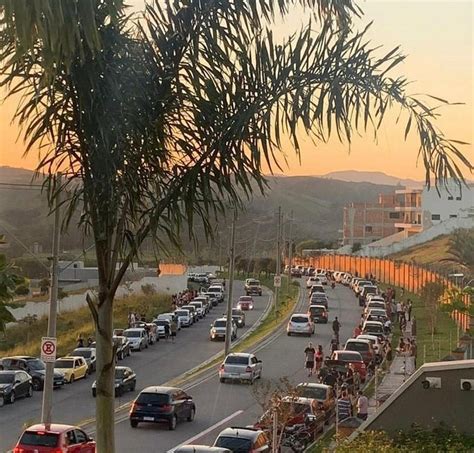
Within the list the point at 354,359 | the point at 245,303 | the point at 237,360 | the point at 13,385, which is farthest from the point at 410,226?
the point at 13,385

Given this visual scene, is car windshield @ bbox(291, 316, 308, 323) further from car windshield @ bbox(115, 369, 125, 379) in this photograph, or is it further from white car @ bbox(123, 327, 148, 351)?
car windshield @ bbox(115, 369, 125, 379)

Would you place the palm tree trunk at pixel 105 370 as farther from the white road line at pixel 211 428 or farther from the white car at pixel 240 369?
the white car at pixel 240 369

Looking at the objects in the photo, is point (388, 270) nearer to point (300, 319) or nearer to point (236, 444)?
point (300, 319)

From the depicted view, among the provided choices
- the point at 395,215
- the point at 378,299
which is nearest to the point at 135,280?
the point at 378,299

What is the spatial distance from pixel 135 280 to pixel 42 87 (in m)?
49.6

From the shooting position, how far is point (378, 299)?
5184 centimetres

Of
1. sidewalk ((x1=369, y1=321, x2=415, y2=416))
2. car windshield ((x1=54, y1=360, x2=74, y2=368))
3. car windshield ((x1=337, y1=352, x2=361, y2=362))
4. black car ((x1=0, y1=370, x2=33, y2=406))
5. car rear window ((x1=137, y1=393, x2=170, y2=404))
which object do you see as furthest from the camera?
car windshield ((x1=337, y1=352, x2=361, y2=362))

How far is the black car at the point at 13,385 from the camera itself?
2709 centimetres

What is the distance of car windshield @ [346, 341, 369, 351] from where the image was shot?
34.4m

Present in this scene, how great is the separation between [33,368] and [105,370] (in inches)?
919

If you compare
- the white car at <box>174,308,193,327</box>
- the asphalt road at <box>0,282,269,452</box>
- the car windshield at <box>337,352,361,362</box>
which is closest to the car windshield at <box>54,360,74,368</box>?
the asphalt road at <box>0,282,269,452</box>

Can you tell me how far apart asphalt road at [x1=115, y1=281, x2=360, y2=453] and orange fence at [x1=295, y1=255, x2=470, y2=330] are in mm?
6037

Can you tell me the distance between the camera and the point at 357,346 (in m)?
34.7

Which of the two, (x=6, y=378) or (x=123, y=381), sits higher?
(x=6, y=378)
